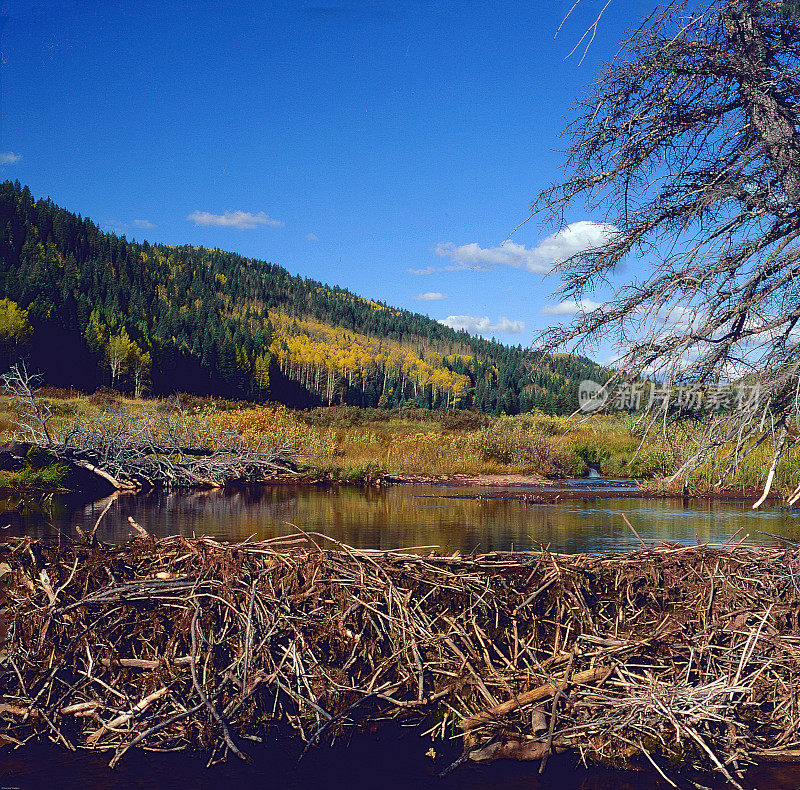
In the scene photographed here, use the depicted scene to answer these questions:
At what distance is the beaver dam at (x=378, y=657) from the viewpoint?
176 inches

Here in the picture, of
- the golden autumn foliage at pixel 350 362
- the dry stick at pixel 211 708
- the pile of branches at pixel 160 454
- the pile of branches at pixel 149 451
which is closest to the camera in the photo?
the dry stick at pixel 211 708

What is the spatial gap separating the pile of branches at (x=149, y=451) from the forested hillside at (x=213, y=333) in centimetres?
3202

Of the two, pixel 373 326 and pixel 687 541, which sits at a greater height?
pixel 373 326

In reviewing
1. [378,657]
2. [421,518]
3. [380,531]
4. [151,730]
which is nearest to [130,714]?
[151,730]

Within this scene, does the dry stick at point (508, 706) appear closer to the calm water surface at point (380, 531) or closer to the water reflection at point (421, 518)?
the calm water surface at point (380, 531)

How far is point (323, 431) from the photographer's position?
32250mm

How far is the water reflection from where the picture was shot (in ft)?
40.6

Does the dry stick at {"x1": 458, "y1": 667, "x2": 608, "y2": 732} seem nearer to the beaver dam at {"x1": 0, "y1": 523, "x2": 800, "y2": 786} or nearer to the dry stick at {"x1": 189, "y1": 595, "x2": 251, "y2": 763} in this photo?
the beaver dam at {"x1": 0, "y1": 523, "x2": 800, "y2": 786}

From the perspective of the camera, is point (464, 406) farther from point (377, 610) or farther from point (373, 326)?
point (377, 610)

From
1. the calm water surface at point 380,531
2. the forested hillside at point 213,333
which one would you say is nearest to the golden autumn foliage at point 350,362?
the forested hillside at point 213,333

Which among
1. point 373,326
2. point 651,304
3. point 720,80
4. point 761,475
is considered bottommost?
point 761,475

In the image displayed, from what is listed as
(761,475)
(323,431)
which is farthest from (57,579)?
(323,431)

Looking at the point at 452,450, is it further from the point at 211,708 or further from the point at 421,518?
the point at 211,708

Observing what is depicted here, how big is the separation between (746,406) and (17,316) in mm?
62175
